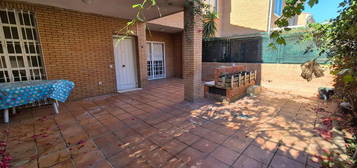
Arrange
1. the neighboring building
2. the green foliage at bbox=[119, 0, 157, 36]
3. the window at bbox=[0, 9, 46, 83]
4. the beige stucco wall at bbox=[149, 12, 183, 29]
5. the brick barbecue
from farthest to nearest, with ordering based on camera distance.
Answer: the neighboring building < the beige stucco wall at bbox=[149, 12, 183, 29] < the brick barbecue < the window at bbox=[0, 9, 46, 83] < the green foliage at bbox=[119, 0, 157, 36]

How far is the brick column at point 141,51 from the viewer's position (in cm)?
551

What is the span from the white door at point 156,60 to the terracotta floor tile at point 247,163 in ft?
21.8

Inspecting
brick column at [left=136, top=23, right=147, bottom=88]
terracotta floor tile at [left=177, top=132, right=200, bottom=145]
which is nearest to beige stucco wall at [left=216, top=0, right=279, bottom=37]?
brick column at [left=136, top=23, right=147, bottom=88]

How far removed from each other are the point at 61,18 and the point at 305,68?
5.86 m

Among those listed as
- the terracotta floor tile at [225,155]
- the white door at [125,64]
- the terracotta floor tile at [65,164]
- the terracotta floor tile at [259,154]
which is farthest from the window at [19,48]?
the terracotta floor tile at [259,154]

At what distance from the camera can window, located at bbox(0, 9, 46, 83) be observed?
3.47 m

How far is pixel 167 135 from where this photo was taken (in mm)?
2477

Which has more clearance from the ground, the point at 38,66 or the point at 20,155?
the point at 38,66

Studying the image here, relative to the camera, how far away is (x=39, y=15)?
3.73 meters

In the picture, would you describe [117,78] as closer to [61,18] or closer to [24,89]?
[61,18]

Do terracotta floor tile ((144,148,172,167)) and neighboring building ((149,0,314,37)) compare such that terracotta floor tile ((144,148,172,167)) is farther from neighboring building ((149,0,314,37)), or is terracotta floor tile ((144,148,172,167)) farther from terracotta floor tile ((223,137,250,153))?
neighboring building ((149,0,314,37))

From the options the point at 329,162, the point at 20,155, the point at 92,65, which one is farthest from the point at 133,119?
the point at 329,162

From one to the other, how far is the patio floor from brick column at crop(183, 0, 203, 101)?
49cm

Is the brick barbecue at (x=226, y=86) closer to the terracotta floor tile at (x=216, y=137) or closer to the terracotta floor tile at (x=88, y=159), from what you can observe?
the terracotta floor tile at (x=216, y=137)
